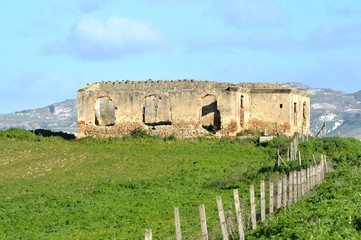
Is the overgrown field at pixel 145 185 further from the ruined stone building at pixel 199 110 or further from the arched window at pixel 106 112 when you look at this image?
the arched window at pixel 106 112

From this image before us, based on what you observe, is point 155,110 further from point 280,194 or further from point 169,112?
point 280,194

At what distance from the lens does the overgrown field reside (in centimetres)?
2073

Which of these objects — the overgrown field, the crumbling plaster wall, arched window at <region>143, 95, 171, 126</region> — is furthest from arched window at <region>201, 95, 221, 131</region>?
the overgrown field

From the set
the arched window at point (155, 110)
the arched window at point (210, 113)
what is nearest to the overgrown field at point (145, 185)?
the arched window at point (210, 113)

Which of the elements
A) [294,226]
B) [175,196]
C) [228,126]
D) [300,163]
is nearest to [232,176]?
[300,163]

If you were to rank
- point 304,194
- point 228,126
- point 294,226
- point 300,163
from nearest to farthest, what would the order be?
point 294,226 → point 304,194 → point 300,163 → point 228,126

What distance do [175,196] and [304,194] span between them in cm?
653

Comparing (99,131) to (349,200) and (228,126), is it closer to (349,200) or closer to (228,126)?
(228,126)

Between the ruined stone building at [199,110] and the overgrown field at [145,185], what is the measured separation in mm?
2227

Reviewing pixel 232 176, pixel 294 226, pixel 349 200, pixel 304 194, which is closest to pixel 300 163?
pixel 232 176

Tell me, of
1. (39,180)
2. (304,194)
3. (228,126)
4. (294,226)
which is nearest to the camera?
(294,226)

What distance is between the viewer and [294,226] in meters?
17.1

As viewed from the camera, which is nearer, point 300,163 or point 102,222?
point 102,222

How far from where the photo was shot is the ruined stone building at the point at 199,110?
5247 centimetres
